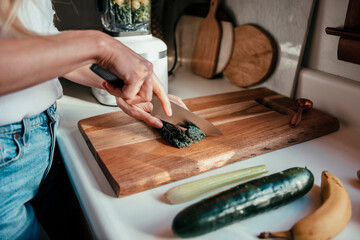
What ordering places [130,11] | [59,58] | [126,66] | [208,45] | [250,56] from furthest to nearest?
[208,45] < [250,56] < [130,11] < [126,66] < [59,58]

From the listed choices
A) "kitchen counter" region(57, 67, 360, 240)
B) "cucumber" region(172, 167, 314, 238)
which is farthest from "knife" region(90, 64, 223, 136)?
"cucumber" region(172, 167, 314, 238)

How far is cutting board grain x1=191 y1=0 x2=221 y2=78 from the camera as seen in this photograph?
4.07ft

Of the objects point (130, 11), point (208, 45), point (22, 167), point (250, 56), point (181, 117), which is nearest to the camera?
point (22, 167)

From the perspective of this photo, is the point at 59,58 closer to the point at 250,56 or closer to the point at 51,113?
the point at 51,113

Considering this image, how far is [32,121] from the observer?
2.18 feet

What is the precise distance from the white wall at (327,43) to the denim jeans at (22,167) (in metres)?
0.86

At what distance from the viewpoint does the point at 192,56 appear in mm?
1410

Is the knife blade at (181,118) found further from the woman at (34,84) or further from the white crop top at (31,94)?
the white crop top at (31,94)

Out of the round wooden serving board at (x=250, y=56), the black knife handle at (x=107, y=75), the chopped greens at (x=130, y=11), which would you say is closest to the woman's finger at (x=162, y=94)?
the black knife handle at (x=107, y=75)

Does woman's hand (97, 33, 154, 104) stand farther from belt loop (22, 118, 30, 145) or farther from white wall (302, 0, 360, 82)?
white wall (302, 0, 360, 82)

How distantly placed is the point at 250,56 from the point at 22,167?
0.89m

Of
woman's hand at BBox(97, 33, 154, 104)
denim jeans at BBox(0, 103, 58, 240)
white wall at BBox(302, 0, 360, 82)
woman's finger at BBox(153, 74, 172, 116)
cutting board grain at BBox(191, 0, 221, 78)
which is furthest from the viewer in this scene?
cutting board grain at BBox(191, 0, 221, 78)

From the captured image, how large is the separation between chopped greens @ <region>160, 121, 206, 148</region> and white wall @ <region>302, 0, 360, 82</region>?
1.70 ft

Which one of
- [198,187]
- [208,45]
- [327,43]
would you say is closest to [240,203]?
[198,187]
